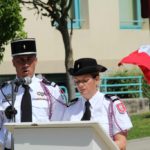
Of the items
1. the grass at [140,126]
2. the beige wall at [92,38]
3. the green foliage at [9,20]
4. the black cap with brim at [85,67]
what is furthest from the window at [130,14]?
the black cap with brim at [85,67]

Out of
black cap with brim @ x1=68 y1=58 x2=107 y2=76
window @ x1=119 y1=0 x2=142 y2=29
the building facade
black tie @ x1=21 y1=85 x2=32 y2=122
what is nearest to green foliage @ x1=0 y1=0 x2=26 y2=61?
black tie @ x1=21 y1=85 x2=32 y2=122

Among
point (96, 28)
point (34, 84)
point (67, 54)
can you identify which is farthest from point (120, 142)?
point (96, 28)

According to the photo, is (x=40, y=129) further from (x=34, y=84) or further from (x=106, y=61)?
(x=106, y=61)

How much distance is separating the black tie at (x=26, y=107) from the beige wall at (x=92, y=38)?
15054 mm

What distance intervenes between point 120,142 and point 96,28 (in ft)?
59.7

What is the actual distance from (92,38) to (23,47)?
677 inches

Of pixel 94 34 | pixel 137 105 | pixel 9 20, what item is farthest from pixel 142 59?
pixel 94 34

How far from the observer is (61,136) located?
3.92 m

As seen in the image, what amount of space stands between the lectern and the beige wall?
637 inches

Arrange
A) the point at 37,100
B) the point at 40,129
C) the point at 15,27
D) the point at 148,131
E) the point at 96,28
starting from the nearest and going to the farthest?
the point at 40,129, the point at 37,100, the point at 15,27, the point at 148,131, the point at 96,28

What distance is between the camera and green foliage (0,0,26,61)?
10.2 metres

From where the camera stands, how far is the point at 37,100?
5141 mm

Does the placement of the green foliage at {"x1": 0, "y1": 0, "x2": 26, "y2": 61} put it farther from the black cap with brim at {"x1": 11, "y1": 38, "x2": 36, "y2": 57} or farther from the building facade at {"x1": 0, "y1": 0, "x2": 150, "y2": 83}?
the building facade at {"x1": 0, "y1": 0, "x2": 150, "y2": 83}

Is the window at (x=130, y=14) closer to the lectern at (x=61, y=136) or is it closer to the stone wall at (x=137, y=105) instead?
the stone wall at (x=137, y=105)
